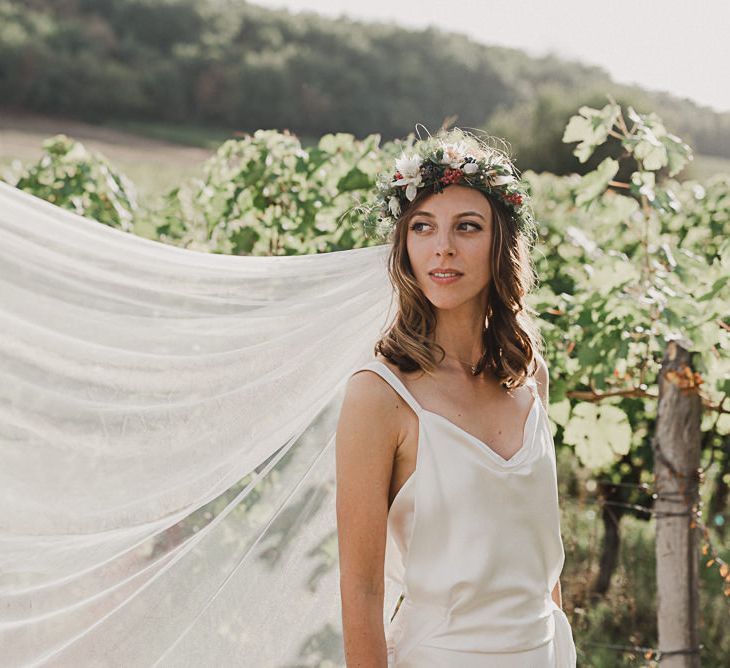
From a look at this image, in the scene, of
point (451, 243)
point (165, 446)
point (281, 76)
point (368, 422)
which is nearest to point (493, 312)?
point (451, 243)

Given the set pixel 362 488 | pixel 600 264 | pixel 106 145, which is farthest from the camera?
pixel 106 145

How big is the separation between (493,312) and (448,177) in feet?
1.18

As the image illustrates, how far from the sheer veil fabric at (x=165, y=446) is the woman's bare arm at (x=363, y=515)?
1.18 ft

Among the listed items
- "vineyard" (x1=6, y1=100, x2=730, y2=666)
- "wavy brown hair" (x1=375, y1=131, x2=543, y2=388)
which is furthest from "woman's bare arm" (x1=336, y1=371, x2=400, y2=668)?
"vineyard" (x1=6, y1=100, x2=730, y2=666)

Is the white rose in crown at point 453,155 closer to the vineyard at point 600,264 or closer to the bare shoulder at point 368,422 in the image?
the vineyard at point 600,264

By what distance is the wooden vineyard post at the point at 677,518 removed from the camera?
10.1 ft

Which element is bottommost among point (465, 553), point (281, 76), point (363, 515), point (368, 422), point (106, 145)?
point (465, 553)

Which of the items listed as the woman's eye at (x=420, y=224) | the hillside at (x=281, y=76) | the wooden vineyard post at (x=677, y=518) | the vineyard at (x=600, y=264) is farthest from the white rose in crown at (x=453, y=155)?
the hillside at (x=281, y=76)

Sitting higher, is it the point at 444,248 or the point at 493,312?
the point at 444,248

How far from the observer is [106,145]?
28.1 m

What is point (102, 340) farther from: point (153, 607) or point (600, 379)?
point (600, 379)

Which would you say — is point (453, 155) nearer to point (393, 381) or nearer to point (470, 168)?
point (470, 168)

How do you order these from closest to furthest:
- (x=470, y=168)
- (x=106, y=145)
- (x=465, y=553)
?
(x=465, y=553)
(x=470, y=168)
(x=106, y=145)

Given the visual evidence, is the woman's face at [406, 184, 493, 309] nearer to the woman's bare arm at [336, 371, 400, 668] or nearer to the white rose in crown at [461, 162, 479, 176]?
the white rose in crown at [461, 162, 479, 176]
